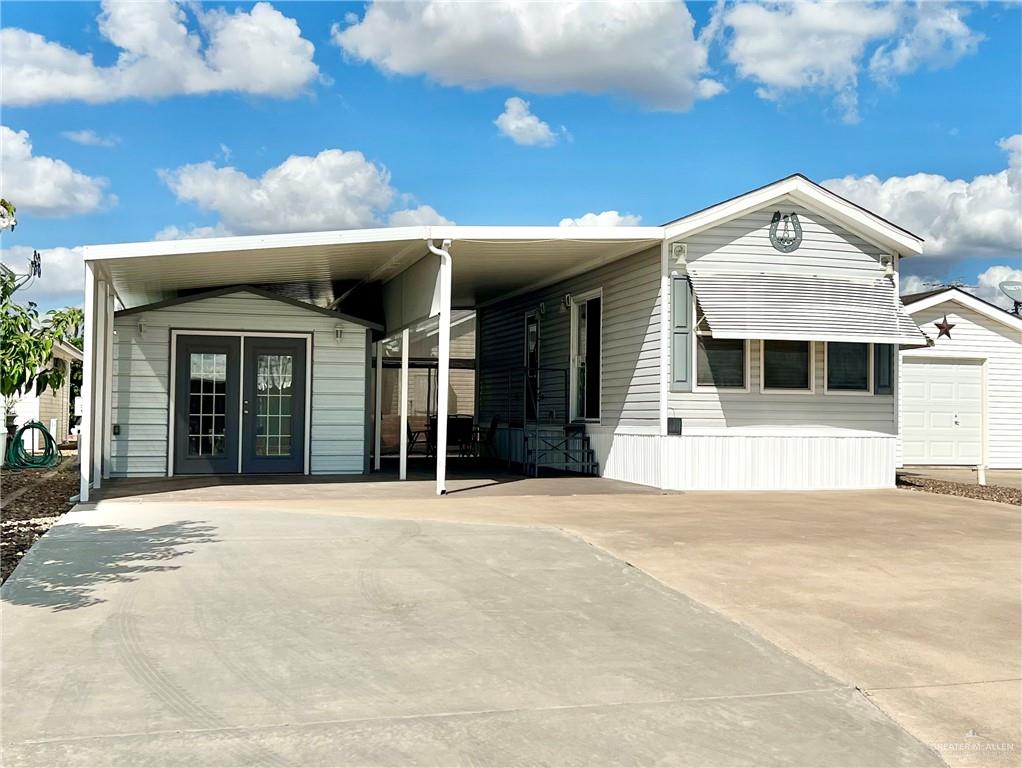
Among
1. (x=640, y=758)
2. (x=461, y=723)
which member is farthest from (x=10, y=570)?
(x=640, y=758)

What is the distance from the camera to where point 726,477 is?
466 inches

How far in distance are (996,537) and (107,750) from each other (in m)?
7.53

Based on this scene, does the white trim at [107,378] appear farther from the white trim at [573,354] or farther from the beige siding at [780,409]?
the beige siding at [780,409]

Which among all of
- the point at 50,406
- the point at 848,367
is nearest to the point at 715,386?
the point at 848,367

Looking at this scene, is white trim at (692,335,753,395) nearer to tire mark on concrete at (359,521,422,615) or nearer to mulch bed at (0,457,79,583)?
tire mark on concrete at (359,521,422,615)

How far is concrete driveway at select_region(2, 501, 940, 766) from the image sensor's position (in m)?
3.24

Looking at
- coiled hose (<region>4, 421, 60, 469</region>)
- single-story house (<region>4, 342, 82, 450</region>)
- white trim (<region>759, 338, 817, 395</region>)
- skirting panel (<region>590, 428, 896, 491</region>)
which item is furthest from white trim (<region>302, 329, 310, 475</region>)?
Answer: single-story house (<region>4, 342, 82, 450</region>)

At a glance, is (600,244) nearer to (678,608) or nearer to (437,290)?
(437,290)

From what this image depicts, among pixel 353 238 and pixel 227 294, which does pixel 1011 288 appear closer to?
pixel 353 238

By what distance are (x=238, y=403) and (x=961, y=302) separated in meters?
12.0

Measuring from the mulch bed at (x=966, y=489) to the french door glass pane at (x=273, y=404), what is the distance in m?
8.60

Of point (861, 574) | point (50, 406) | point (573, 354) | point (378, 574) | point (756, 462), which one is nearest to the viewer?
point (378, 574)

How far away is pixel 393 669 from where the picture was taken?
4082 millimetres

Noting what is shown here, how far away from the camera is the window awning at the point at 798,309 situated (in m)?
11.2
